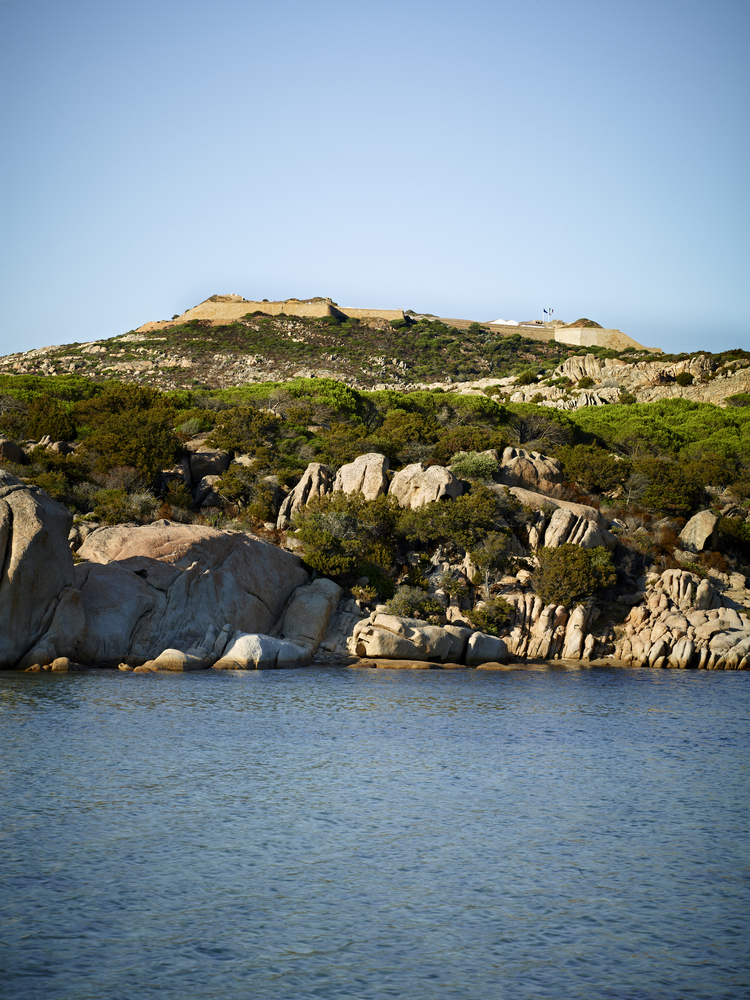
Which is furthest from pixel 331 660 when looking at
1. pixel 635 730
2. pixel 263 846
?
pixel 263 846

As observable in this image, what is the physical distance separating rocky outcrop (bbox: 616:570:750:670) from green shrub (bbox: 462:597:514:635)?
5.22 metres

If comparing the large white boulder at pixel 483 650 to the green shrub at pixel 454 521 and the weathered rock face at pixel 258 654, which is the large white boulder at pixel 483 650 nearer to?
the green shrub at pixel 454 521

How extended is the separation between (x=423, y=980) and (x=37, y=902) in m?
4.95

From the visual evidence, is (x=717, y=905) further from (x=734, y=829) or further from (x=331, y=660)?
(x=331, y=660)

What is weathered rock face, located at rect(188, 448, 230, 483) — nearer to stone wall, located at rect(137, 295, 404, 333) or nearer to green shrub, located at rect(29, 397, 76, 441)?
green shrub, located at rect(29, 397, 76, 441)

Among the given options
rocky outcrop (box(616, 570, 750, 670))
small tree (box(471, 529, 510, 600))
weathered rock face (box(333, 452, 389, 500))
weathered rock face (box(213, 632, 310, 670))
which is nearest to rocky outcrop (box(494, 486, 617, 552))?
small tree (box(471, 529, 510, 600))

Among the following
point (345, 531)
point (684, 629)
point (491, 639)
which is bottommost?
point (491, 639)

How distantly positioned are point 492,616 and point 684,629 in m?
8.38

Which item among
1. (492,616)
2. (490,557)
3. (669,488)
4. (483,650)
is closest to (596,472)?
(669,488)

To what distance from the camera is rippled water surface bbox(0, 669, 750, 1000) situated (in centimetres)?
904

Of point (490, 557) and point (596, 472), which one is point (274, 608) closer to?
point (490, 557)

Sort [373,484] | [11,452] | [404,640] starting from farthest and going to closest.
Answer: [373,484] < [11,452] < [404,640]

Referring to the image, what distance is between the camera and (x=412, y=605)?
36625 millimetres

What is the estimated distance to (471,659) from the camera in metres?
35.1
